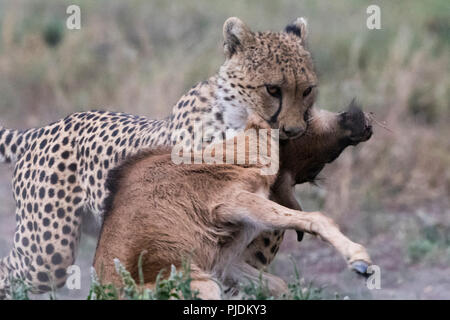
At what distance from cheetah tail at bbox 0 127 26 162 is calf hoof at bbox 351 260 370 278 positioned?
108 inches

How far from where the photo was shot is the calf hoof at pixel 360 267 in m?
3.23

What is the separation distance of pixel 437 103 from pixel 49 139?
487 centimetres

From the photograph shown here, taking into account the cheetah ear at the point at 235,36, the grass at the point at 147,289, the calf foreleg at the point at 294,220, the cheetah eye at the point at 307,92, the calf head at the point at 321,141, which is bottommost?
the grass at the point at 147,289

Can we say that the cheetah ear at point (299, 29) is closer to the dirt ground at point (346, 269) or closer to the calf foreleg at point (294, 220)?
the calf foreleg at point (294, 220)

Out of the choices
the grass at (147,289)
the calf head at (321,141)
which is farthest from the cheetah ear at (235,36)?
the grass at (147,289)

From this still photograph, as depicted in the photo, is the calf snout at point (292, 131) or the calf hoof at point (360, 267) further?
the calf snout at point (292, 131)

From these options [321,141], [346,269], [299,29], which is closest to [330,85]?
[346,269]

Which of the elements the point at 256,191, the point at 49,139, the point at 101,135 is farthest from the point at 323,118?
the point at 49,139

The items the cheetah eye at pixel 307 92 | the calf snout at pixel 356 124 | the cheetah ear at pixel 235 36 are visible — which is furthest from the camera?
the cheetah ear at pixel 235 36

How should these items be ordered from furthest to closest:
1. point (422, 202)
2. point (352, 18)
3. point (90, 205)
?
point (352, 18), point (422, 202), point (90, 205)

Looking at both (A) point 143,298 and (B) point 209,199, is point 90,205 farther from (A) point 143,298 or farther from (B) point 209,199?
(A) point 143,298

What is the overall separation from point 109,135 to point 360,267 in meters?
2.19

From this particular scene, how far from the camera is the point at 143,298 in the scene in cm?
328

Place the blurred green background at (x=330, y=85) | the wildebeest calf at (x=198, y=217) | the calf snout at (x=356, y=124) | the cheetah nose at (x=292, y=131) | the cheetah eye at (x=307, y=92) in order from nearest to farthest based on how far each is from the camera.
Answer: the wildebeest calf at (x=198, y=217) → the calf snout at (x=356, y=124) → the cheetah nose at (x=292, y=131) → the cheetah eye at (x=307, y=92) → the blurred green background at (x=330, y=85)
